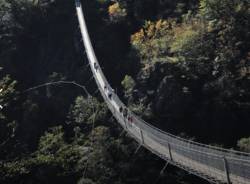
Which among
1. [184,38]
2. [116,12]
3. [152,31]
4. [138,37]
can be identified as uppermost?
[184,38]

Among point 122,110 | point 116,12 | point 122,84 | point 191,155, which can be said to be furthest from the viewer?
point 116,12

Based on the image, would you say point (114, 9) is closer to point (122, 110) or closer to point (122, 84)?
point (122, 84)

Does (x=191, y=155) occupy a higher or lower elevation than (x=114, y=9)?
lower

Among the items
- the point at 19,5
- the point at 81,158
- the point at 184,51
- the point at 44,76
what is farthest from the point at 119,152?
the point at 19,5

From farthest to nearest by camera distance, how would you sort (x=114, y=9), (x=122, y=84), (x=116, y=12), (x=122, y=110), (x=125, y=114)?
(x=114, y=9), (x=116, y=12), (x=122, y=84), (x=122, y=110), (x=125, y=114)

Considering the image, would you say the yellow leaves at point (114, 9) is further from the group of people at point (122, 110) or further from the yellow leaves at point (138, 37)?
the group of people at point (122, 110)

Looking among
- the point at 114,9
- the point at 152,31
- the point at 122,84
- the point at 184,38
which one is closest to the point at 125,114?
the point at 184,38
